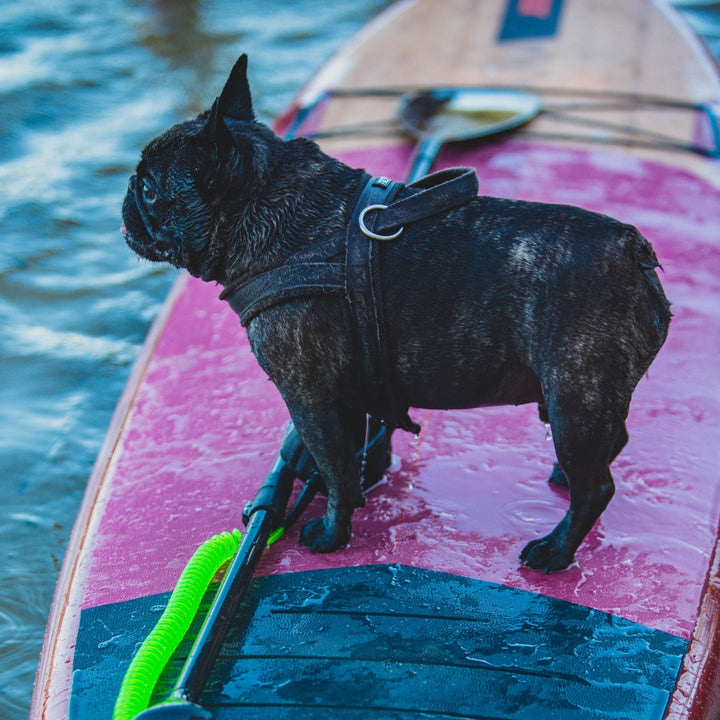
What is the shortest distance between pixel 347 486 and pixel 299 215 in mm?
766

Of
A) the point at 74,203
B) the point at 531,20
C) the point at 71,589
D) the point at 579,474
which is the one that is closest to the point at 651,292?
the point at 579,474

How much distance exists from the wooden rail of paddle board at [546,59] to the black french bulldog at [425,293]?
10.1ft

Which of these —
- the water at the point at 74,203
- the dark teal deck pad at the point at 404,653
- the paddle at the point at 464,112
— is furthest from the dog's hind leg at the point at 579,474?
the paddle at the point at 464,112

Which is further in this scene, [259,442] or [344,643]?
[259,442]

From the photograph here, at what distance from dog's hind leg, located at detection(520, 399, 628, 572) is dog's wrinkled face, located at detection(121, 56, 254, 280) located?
3.34 feet

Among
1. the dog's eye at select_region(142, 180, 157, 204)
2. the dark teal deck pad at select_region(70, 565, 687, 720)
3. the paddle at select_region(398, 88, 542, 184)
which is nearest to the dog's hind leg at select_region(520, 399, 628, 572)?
the dark teal deck pad at select_region(70, 565, 687, 720)

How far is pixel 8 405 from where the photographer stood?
4914mm

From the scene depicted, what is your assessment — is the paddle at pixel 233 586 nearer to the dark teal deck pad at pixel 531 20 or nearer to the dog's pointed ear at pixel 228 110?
the dog's pointed ear at pixel 228 110

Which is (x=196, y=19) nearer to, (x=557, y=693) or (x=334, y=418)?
(x=334, y=418)

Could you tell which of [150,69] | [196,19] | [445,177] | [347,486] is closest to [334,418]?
[347,486]

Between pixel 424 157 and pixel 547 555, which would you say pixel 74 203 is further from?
pixel 547 555

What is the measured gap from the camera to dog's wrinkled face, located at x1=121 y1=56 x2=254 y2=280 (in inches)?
97.3

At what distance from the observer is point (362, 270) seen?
2492 mm

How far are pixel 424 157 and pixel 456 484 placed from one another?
2.24m
